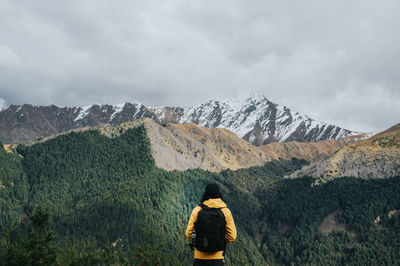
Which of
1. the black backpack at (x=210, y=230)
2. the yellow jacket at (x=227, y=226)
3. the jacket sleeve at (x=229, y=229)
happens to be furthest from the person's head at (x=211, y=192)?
the jacket sleeve at (x=229, y=229)

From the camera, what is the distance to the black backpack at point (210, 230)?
1167 cm

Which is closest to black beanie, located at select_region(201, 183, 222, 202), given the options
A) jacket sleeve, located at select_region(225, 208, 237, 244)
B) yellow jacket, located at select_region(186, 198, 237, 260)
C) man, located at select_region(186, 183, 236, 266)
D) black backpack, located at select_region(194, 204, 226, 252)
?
man, located at select_region(186, 183, 236, 266)

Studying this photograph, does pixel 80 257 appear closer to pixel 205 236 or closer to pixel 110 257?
pixel 110 257

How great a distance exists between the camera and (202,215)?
1187cm

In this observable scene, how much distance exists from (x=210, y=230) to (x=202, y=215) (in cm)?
63

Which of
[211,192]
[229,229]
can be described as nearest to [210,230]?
[229,229]

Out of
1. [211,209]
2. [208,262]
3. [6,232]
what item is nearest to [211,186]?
[211,209]

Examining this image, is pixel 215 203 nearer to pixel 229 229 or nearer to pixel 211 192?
pixel 211 192

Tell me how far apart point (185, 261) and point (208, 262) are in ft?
13.4

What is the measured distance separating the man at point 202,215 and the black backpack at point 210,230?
13 cm

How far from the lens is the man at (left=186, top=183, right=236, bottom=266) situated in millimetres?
11836

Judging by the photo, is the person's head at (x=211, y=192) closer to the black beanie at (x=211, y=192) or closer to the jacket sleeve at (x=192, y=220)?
the black beanie at (x=211, y=192)

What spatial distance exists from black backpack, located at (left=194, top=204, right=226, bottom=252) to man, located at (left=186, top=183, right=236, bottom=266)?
0.42 feet

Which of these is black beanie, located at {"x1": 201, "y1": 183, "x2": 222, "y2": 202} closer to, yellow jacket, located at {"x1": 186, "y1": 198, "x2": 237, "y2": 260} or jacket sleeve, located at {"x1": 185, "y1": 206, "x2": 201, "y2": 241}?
yellow jacket, located at {"x1": 186, "y1": 198, "x2": 237, "y2": 260}
